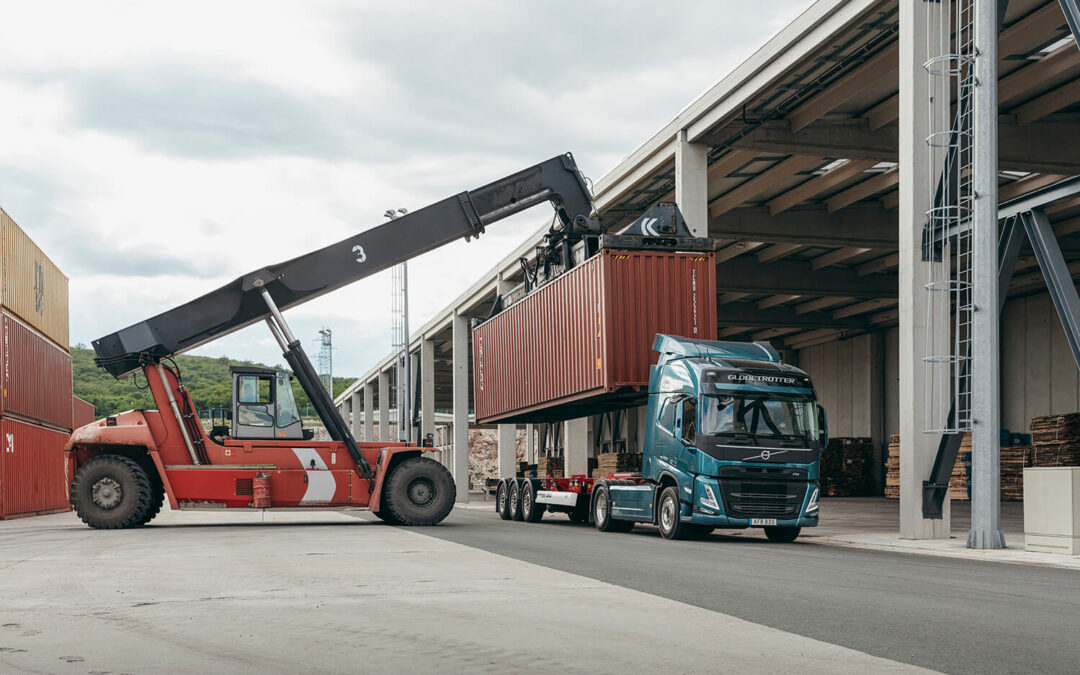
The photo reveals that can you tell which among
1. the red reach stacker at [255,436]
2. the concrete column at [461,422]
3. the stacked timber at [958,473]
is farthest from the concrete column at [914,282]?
the concrete column at [461,422]

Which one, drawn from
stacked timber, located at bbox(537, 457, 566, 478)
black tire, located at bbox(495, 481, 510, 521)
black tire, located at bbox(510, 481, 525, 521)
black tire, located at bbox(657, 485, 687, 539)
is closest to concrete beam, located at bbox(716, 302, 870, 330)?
stacked timber, located at bbox(537, 457, 566, 478)

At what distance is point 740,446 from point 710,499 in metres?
0.93

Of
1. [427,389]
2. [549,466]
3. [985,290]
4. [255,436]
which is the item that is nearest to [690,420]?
[985,290]

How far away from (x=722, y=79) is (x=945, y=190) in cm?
664

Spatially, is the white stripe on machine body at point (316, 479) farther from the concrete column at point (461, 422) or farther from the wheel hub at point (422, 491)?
the concrete column at point (461, 422)

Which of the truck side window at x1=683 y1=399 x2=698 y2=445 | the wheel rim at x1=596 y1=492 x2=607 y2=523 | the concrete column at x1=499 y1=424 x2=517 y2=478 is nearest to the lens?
the truck side window at x1=683 y1=399 x2=698 y2=445

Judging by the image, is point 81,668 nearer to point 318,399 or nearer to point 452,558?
point 452,558

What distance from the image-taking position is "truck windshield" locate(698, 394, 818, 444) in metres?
16.0

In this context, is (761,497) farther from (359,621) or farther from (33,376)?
(33,376)

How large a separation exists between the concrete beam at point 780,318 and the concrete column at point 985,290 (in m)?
25.9

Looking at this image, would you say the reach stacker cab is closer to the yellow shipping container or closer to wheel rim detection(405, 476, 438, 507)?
wheel rim detection(405, 476, 438, 507)

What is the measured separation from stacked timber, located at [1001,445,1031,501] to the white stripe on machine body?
819 inches

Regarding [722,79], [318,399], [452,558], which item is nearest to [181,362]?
[318,399]

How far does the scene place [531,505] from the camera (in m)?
23.1
